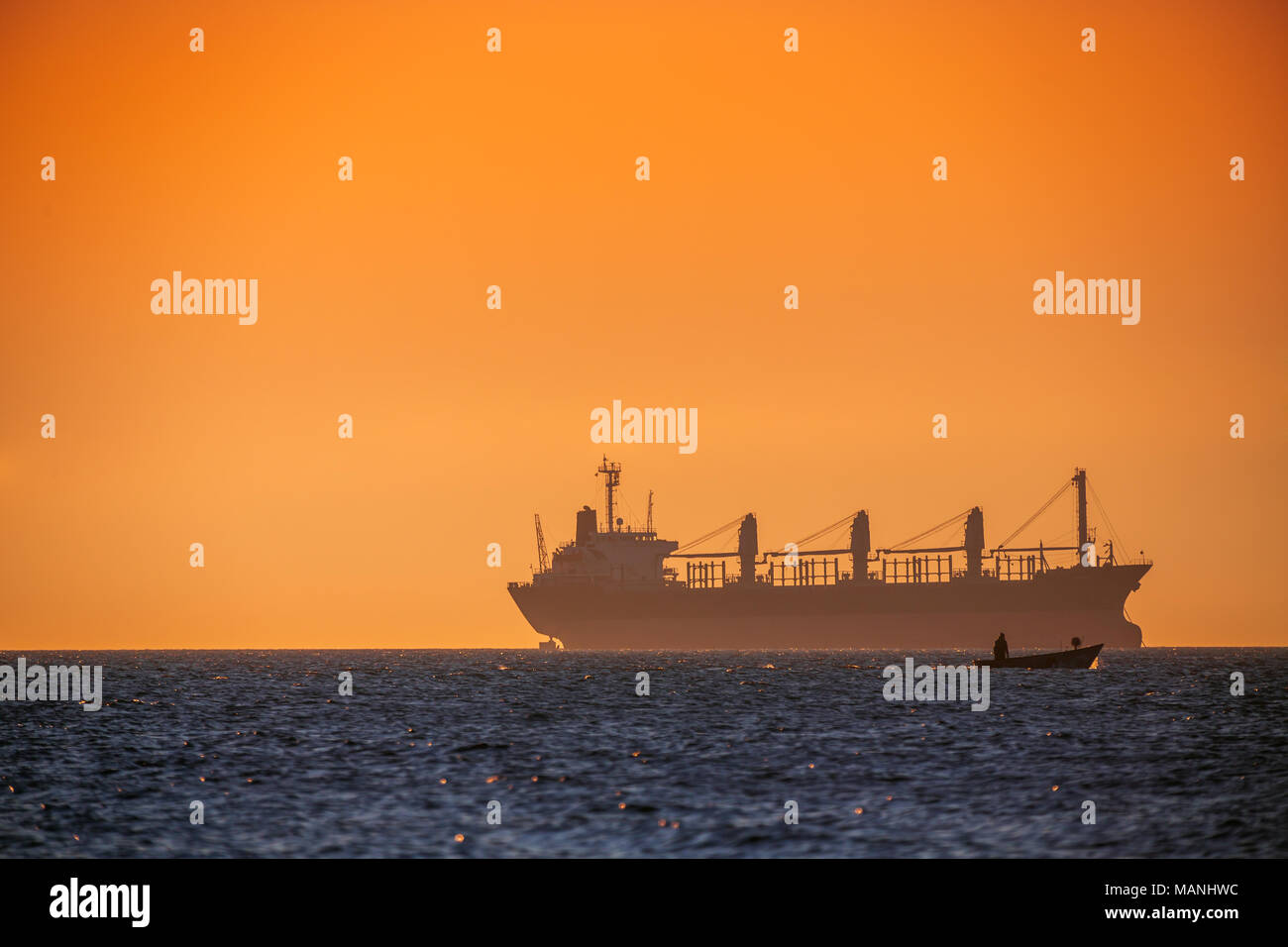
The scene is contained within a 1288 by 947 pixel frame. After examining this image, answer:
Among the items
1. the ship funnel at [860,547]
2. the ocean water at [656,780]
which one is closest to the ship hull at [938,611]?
the ship funnel at [860,547]

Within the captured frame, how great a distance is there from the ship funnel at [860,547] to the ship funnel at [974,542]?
13996 mm

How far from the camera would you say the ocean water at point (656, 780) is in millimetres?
22141

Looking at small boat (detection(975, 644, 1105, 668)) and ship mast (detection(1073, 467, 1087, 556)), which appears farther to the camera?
ship mast (detection(1073, 467, 1087, 556))

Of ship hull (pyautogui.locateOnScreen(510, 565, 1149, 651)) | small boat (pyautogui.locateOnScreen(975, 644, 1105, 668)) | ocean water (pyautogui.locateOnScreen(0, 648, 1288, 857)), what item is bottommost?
ocean water (pyautogui.locateOnScreen(0, 648, 1288, 857))

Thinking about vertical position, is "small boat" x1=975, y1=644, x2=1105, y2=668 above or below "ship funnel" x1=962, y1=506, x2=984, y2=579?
below

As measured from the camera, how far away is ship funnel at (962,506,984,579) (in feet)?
626

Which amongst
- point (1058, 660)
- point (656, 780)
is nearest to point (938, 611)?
point (1058, 660)

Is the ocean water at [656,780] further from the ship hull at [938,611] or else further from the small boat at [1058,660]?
the ship hull at [938,611]

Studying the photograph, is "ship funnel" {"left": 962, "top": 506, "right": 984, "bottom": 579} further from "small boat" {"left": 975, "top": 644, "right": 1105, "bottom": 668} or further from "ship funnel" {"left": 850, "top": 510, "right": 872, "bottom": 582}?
"small boat" {"left": 975, "top": 644, "right": 1105, "bottom": 668}

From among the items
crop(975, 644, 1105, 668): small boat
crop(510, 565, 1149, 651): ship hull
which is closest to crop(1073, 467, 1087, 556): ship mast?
crop(510, 565, 1149, 651): ship hull

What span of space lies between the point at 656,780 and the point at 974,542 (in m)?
168

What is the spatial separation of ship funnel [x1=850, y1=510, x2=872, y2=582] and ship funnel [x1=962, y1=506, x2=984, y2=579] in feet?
45.9

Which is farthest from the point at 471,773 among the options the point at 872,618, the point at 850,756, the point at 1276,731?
the point at 872,618
